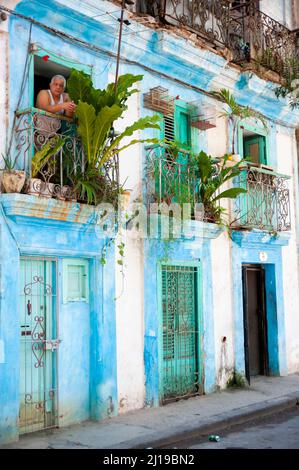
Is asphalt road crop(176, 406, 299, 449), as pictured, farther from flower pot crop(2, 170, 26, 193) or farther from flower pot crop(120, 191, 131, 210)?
flower pot crop(2, 170, 26, 193)

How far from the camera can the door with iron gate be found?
9.42 metres

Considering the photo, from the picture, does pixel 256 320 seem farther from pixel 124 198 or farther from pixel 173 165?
pixel 124 198

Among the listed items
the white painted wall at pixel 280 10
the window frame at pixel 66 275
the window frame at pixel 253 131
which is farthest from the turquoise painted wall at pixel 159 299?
the white painted wall at pixel 280 10

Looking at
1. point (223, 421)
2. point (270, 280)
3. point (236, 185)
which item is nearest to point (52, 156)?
point (223, 421)

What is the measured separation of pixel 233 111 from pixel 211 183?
1931 mm

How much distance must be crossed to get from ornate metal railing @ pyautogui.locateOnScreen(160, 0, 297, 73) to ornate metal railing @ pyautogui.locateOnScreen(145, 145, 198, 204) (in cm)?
209

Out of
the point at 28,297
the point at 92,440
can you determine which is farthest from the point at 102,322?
the point at 92,440

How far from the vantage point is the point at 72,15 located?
806cm

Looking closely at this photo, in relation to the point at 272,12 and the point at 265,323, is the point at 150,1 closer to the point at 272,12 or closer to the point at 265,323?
the point at 272,12

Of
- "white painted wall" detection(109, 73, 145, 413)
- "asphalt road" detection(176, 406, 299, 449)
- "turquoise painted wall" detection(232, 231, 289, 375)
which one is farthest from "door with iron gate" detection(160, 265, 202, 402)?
"asphalt road" detection(176, 406, 299, 449)

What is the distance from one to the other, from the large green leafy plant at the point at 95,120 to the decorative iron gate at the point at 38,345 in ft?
3.69

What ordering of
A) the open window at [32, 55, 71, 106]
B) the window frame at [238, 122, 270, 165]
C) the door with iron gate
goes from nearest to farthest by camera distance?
1. the open window at [32, 55, 71, 106]
2. the door with iron gate
3. the window frame at [238, 122, 270, 165]
